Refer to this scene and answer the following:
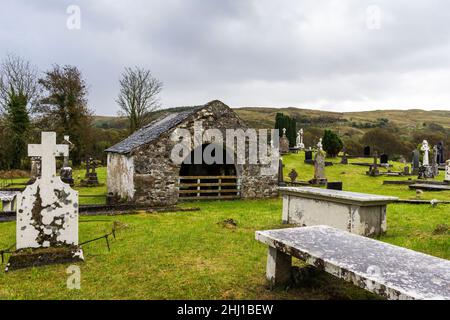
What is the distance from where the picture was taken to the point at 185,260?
21.4 ft

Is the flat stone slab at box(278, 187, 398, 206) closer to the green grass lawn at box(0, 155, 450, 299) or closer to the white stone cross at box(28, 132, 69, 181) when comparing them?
the green grass lawn at box(0, 155, 450, 299)

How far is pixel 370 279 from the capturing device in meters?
3.46

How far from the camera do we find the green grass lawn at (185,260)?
16.3 ft

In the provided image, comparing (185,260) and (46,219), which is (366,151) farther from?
(46,219)

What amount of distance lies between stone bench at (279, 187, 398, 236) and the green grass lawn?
21.4 inches

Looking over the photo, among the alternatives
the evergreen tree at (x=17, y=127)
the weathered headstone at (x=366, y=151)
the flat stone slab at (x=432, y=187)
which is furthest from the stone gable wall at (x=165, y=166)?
the weathered headstone at (x=366, y=151)

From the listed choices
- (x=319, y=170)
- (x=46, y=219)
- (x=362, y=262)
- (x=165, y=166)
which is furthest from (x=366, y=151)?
(x=46, y=219)

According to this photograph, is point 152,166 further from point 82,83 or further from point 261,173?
point 82,83

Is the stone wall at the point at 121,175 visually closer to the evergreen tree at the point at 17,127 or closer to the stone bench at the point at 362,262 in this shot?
the stone bench at the point at 362,262

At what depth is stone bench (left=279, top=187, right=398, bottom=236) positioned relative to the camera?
796 cm

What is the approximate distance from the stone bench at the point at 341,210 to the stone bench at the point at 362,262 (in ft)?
9.29

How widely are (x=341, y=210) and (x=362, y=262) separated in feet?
15.0
